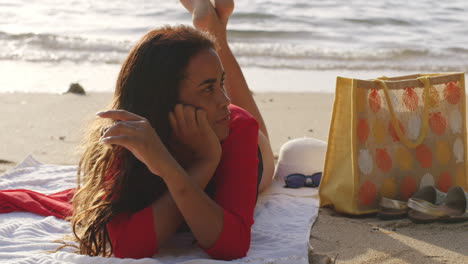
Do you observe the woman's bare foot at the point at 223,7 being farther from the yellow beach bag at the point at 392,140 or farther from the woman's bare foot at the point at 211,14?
the yellow beach bag at the point at 392,140

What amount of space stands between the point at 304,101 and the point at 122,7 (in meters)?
7.75

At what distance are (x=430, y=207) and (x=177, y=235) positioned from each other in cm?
131

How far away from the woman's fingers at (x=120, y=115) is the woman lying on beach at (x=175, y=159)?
0.58 ft

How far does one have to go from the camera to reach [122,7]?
44.0ft

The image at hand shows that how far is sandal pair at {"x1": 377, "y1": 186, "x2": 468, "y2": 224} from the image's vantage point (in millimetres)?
3463

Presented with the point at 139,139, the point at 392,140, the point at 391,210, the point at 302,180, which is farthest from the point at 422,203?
the point at 139,139

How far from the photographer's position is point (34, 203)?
11.7 feet

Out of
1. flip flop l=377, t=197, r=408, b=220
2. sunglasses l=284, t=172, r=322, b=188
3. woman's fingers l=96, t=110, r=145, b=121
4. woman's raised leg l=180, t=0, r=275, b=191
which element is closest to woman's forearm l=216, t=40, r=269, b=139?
woman's raised leg l=180, t=0, r=275, b=191

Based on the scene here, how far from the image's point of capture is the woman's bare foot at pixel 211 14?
3.93 metres

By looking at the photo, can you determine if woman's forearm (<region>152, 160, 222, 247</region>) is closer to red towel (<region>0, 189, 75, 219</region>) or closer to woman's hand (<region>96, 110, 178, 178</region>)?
woman's hand (<region>96, 110, 178, 178</region>)

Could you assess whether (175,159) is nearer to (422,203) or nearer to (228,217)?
(228,217)

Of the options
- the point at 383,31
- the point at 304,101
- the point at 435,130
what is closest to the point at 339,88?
the point at 435,130

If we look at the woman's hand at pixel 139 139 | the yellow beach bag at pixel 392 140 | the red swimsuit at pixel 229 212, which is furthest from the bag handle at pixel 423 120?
the woman's hand at pixel 139 139

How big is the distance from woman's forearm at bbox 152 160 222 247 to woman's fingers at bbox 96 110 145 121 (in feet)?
0.82
